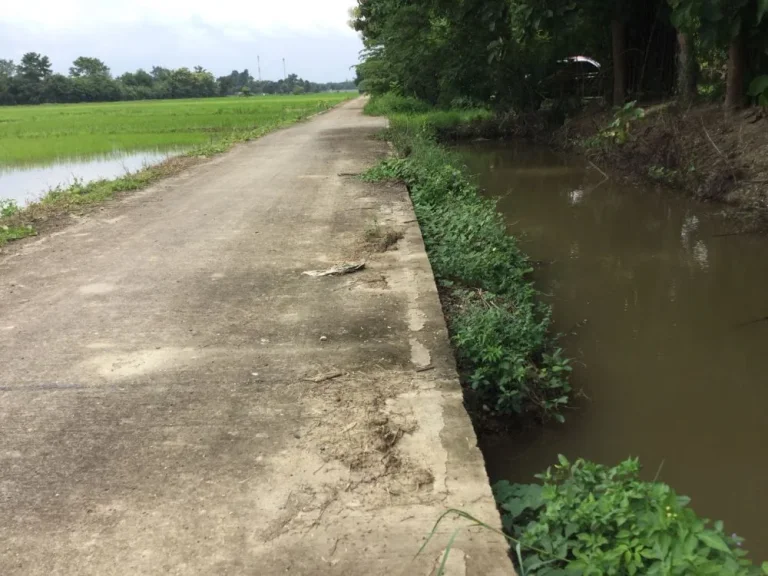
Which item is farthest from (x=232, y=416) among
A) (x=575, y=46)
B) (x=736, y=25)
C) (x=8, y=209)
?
(x=575, y=46)

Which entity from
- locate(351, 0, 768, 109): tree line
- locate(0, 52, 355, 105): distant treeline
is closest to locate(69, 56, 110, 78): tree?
locate(0, 52, 355, 105): distant treeline

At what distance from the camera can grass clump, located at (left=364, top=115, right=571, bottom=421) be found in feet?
11.7

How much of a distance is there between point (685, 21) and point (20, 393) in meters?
6.79

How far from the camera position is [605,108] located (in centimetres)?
1580

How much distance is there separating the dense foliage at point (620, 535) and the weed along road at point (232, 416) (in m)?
0.16

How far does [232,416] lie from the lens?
2910 millimetres

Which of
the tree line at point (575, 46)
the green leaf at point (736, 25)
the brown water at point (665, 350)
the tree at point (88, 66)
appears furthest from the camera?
the tree at point (88, 66)

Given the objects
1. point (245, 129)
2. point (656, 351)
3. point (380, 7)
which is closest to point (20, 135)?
point (245, 129)

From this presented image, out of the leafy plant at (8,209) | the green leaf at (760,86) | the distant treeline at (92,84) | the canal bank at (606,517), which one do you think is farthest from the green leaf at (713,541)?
the distant treeline at (92,84)

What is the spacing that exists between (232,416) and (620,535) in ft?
5.50

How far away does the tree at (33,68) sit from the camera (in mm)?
67481

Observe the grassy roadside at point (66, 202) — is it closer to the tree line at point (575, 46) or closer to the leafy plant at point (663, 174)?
the tree line at point (575, 46)

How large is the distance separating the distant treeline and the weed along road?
228ft

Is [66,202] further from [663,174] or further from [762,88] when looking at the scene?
[663,174]
